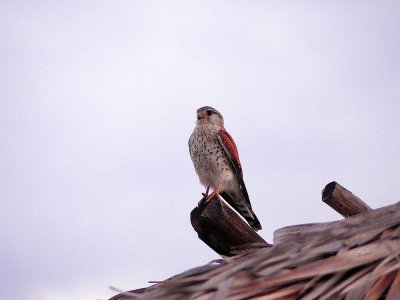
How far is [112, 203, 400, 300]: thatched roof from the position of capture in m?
2.69

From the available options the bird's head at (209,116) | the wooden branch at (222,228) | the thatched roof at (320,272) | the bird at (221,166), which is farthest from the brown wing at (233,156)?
the thatched roof at (320,272)

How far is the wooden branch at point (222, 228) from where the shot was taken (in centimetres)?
433

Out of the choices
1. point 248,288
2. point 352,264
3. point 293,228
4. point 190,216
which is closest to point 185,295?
point 248,288

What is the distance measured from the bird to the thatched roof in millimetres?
4655

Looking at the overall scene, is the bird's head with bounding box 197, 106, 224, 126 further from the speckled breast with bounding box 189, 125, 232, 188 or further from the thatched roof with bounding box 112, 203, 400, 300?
the thatched roof with bounding box 112, 203, 400, 300

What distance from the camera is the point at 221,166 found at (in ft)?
25.4

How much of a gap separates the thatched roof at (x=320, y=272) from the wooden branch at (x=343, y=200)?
1.46 metres

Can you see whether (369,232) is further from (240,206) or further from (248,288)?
(240,206)

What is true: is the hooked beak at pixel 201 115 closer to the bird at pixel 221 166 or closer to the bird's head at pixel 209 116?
the bird's head at pixel 209 116

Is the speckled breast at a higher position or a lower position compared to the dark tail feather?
higher

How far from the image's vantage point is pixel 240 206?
26.4 feet

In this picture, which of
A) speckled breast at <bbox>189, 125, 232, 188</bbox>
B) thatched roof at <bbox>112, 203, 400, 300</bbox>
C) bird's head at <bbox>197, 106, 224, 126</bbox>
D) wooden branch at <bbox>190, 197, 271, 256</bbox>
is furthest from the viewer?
bird's head at <bbox>197, 106, 224, 126</bbox>

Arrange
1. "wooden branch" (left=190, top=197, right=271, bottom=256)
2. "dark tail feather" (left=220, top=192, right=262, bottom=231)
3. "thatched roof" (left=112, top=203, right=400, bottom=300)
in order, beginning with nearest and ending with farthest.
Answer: "thatched roof" (left=112, top=203, right=400, bottom=300), "wooden branch" (left=190, top=197, right=271, bottom=256), "dark tail feather" (left=220, top=192, right=262, bottom=231)

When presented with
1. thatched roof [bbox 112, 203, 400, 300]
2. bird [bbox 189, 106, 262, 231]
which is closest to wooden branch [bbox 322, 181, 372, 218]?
thatched roof [bbox 112, 203, 400, 300]
